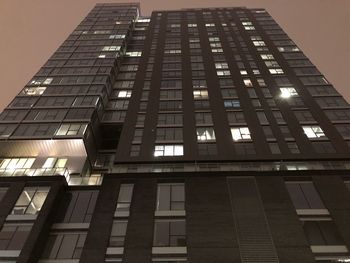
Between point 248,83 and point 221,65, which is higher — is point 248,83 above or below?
below

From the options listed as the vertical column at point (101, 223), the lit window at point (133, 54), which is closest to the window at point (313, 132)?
the vertical column at point (101, 223)

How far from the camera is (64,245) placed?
29.5 metres

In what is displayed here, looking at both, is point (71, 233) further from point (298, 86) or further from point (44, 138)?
point (298, 86)

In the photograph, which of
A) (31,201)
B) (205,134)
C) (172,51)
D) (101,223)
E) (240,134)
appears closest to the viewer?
(101,223)

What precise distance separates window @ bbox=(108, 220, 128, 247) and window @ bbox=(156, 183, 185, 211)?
3324 mm

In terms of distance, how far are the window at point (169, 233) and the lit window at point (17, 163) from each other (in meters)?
21.2

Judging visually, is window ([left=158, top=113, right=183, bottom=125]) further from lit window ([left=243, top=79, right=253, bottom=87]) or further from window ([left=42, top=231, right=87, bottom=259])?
window ([left=42, top=231, right=87, bottom=259])

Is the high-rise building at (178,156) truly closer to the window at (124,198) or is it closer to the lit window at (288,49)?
the window at (124,198)

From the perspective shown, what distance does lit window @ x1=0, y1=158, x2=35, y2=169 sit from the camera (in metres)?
43.0

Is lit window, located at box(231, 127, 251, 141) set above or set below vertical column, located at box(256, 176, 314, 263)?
above

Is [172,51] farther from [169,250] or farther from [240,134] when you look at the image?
[169,250]

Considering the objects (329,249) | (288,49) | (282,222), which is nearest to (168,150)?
(282,222)

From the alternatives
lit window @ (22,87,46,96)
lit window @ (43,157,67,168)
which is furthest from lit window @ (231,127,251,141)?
lit window @ (22,87,46,96)

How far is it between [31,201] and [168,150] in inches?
627
